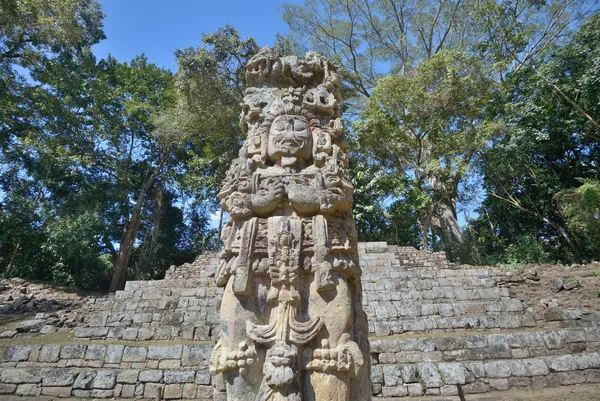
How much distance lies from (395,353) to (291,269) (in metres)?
3.59

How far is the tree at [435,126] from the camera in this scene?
14.2 m

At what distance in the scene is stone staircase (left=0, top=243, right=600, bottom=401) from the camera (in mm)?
5043

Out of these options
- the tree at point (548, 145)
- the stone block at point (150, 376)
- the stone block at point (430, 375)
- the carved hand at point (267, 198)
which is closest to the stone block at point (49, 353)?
the stone block at point (150, 376)

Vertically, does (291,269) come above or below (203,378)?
above

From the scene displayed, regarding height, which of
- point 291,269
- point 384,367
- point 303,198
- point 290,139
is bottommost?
point 384,367

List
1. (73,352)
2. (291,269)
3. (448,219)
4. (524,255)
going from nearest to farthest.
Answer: (291,269), (73,352), (524,255), (448,219)

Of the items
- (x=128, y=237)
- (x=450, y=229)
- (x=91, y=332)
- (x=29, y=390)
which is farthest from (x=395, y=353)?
(x=128, y=237)

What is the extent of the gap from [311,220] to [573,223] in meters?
11.8

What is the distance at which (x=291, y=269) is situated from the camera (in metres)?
3.11

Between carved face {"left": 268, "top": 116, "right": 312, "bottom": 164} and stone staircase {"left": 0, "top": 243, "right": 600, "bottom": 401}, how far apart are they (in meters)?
2.41

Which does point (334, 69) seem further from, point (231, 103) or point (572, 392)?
point (231, 103)

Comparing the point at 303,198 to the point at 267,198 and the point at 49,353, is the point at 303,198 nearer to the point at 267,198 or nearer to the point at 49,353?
the point at 267,198

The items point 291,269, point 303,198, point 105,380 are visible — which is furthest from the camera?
point 105,380

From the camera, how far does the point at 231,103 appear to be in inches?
622
